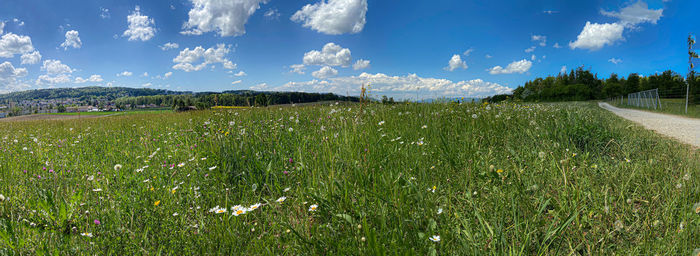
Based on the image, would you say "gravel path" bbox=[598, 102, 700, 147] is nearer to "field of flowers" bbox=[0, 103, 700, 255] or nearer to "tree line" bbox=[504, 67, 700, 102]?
"field of flowers" bbox=[0, 103, 700, 255]

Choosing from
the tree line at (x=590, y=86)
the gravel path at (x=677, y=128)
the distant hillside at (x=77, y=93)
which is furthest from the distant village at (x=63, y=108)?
the distant hillside at (x=77, y=93)

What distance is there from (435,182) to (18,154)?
7.34m

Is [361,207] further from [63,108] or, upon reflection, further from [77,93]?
[77,93]

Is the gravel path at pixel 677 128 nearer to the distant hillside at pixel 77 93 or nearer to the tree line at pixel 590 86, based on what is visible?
the tree line at pixel 590 86

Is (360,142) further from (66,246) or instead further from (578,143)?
(578,143)

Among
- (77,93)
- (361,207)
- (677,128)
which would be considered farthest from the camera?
(77,93)

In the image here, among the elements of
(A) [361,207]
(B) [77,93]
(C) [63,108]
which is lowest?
(A) [361,207]

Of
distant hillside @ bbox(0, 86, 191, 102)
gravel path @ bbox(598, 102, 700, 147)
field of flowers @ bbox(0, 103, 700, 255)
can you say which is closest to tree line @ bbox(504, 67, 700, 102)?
gravel path @ bbox(598, 102, 700, 147)

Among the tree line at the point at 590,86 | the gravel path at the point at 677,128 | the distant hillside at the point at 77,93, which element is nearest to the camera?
the gravel path at the point at 677,128

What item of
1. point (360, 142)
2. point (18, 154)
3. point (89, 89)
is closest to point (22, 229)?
point (360, 142)

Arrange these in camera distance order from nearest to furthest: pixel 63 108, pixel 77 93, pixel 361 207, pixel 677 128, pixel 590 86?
pixel 361 207 < pixel 677 128 < pixel 63 108 < pixel 590 86 < pixel 77 93

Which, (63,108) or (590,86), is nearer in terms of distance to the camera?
(63,108)

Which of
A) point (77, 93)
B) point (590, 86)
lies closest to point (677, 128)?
point (590, 86)

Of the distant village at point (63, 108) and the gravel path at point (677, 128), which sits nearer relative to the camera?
the gravel path at point (677, 128)
